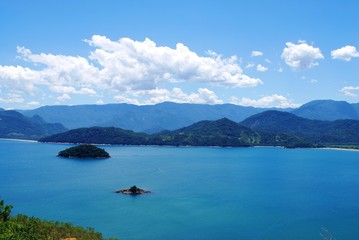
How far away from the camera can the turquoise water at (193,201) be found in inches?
2931

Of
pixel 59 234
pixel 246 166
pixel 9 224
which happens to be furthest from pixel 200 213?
pixel 246 166

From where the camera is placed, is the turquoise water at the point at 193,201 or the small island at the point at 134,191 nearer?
the turquoise water at the point at 193,201

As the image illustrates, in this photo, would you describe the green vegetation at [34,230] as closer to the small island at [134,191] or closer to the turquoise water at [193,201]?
the turquoise water at [193,201]

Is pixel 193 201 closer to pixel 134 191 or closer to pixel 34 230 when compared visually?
pixel 134 191

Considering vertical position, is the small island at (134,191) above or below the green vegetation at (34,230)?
below

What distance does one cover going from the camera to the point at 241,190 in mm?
121250

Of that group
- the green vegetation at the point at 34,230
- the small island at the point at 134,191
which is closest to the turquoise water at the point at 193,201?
the small island at the point at 134,191

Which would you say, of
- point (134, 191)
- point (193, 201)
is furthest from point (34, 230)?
point (134, 191)

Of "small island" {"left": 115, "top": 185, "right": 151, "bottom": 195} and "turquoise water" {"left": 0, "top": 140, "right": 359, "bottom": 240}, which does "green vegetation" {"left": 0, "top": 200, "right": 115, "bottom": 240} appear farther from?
"small island" {"left": 115, "top": 185, "right": 151, "bottom": 195}

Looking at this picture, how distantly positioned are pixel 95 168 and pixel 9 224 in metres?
133

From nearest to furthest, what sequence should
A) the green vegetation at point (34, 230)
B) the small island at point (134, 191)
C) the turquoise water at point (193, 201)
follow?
the green vegetation at point (34, 230) → the turquoise water at point (193, 201) → the small island at point (134, 191)

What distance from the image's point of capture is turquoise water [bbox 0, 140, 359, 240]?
74438 mm

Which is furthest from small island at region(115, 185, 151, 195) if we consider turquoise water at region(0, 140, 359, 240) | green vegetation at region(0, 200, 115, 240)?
green vegetation at region(0, 200, 115, 240)

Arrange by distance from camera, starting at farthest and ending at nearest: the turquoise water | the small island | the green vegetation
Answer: the small island → the turquoise water → the green vegetation
